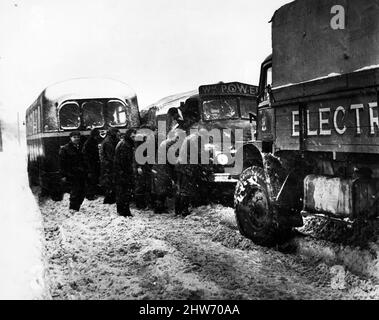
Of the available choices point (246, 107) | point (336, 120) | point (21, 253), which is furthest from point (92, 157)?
point (336, 120)

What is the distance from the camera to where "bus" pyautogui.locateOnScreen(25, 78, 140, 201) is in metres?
10.4

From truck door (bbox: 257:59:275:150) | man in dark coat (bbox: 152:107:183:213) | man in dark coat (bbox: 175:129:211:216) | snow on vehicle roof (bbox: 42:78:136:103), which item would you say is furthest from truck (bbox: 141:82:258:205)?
snow on vehicle roof (bbox: 42:78:136:103)

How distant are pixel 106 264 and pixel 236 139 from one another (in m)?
4.66

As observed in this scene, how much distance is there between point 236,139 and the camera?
28.6 feet

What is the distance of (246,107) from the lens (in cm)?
968

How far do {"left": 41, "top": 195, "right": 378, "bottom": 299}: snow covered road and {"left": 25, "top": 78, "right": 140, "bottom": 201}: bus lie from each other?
11.6ft

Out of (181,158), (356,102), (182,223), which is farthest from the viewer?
(181,158)

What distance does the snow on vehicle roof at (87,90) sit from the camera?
35.1ft

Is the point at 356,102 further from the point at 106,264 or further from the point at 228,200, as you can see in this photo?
the point at 228,200

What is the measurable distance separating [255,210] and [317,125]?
1.60m

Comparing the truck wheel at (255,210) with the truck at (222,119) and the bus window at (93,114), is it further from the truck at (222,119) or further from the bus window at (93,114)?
the bus window at (93,114)

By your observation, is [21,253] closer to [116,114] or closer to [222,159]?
[222,159]

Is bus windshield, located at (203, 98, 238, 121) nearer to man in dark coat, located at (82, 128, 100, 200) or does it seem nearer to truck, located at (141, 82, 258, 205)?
truck, located at (141, 82, 258, 205)
